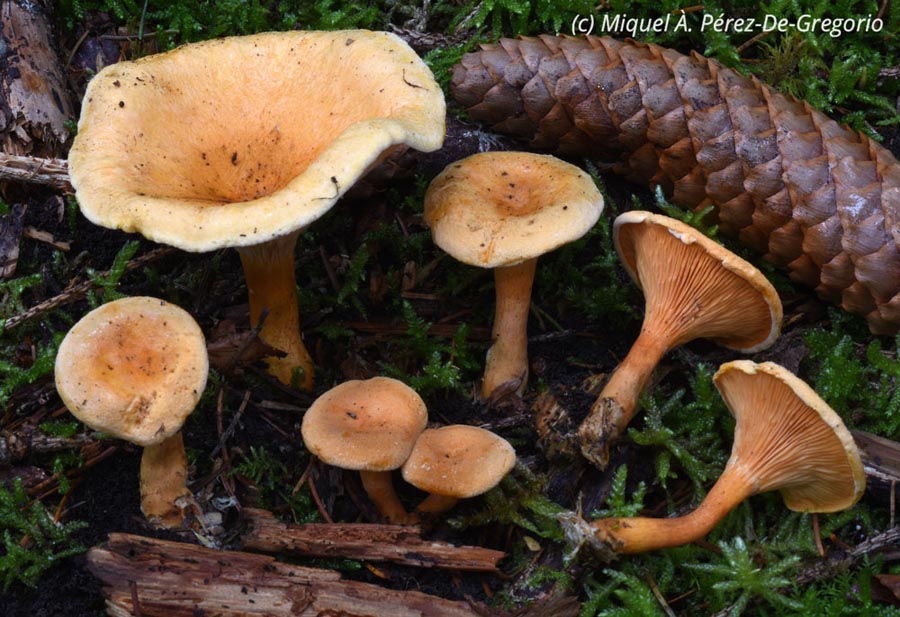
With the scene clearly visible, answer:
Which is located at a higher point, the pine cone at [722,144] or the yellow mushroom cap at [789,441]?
the pine cone at [722,144]

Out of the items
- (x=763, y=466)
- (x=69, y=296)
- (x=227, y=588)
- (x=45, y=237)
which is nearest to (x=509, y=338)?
(x=763, y=466)

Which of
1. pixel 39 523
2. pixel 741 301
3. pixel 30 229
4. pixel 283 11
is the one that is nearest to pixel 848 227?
pixel 741 301

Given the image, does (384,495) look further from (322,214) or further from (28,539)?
(28,539)

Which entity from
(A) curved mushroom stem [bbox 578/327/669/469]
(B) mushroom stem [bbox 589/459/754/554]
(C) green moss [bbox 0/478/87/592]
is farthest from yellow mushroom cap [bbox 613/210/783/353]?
(C) green moss [bbox 0/478/87/592]

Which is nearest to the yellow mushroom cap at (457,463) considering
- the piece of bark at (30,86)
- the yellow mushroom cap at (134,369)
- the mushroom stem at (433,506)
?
the mushroom stem at (433,506)

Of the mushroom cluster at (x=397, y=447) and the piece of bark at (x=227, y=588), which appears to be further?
the mushroom cluster at (x=397, y=447)

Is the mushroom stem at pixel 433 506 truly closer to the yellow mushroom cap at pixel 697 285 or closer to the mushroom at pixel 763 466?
the mushroom at pixel 763 466
